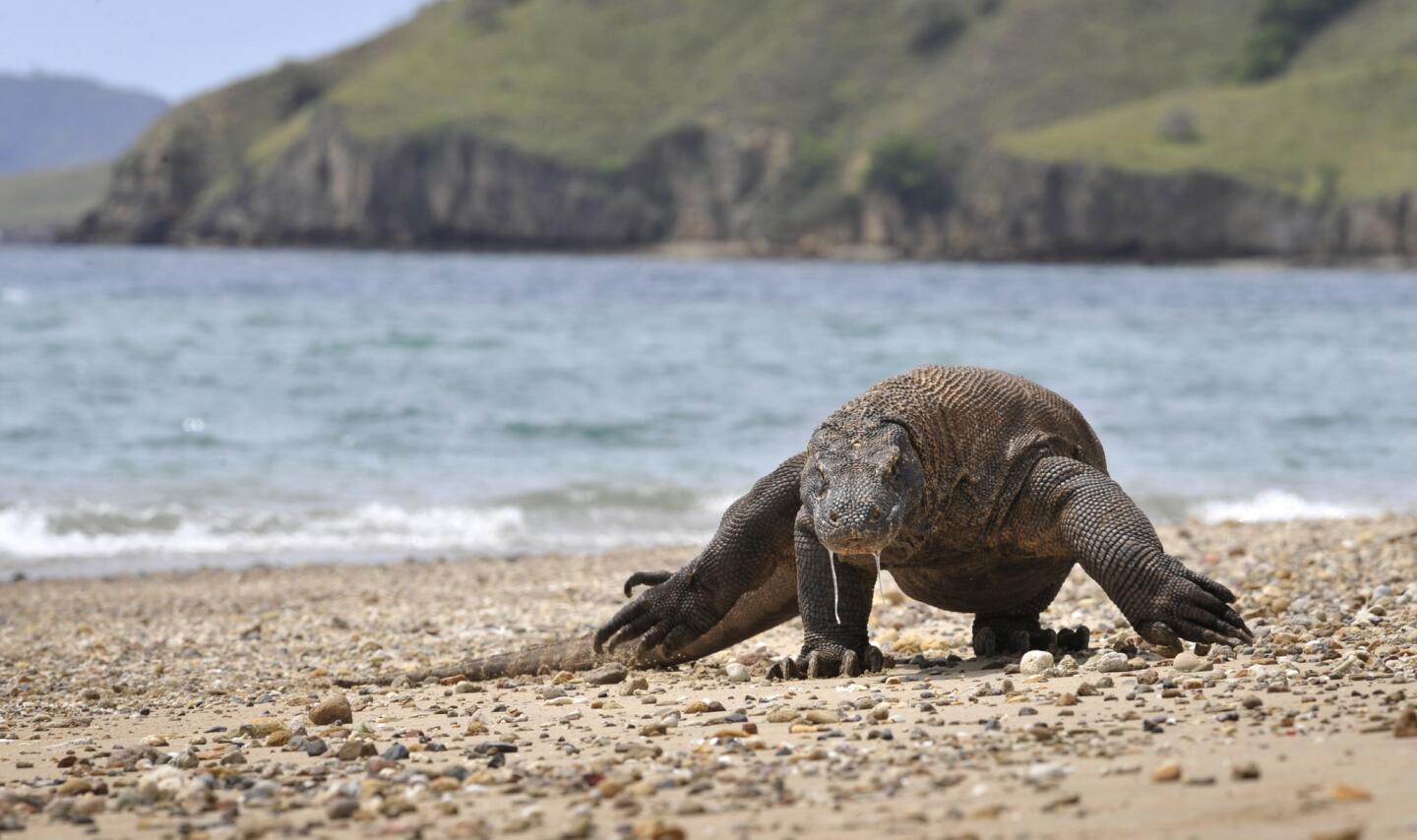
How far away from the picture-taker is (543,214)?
133500 mm

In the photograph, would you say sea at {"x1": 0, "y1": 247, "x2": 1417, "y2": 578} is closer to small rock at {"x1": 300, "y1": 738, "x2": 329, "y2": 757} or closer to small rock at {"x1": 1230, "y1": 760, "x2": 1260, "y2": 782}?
small rock at {"x1": 300, "y1": 738, "x2": 329, "y2": 757}

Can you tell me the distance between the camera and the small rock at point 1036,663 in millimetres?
6336

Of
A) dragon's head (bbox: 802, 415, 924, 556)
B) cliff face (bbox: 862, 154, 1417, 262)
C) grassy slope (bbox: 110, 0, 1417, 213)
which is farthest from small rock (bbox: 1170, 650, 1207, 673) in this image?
grassy slope (bbox: 110, 0, 1417, 213)

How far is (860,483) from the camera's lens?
20.3 feet

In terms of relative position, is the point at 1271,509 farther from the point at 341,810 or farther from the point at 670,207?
the point at 670,207

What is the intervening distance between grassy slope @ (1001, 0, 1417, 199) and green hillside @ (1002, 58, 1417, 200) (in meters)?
0.06

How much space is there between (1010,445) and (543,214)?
129 metres

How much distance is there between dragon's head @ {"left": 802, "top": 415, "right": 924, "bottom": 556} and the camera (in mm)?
6094

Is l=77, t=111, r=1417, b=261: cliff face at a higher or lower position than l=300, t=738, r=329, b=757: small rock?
higher

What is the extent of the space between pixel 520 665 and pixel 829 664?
1.59m

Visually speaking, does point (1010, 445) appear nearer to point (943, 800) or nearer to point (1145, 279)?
point (943, 800)

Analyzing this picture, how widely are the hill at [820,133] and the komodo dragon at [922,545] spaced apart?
106 meters

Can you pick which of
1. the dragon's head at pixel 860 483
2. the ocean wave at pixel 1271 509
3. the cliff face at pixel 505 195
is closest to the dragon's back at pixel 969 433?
the dragon's head at pixel 860 483

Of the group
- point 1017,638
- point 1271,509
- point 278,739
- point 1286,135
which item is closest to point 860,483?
point 1017,638
